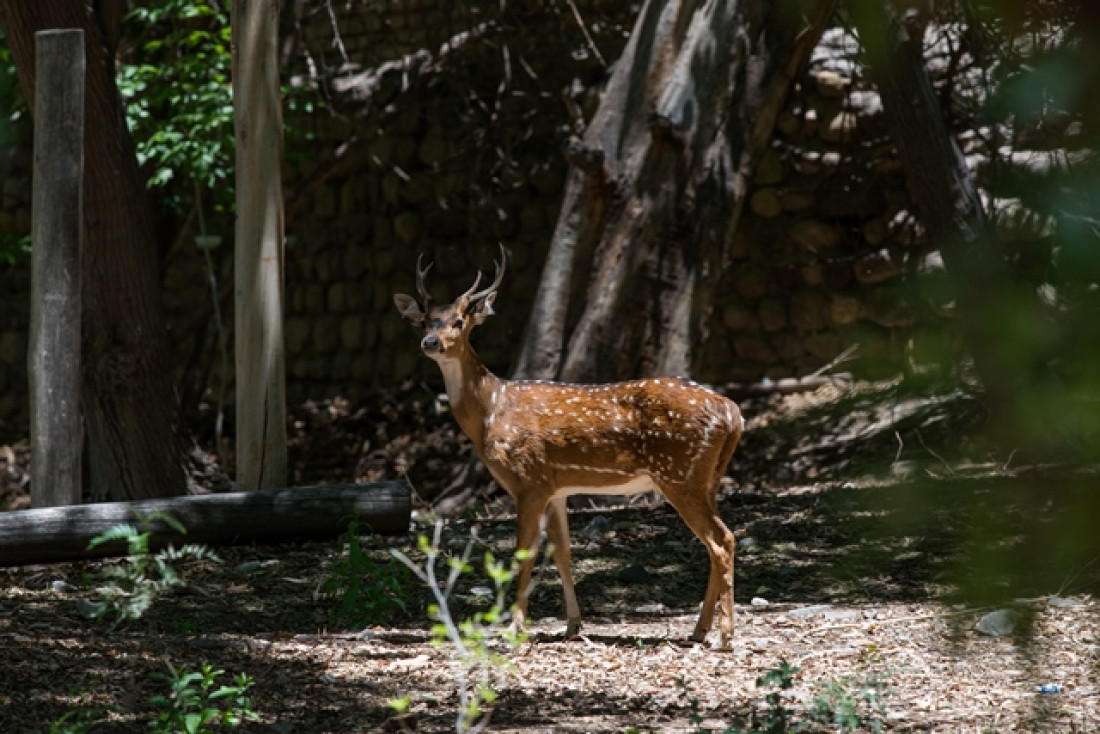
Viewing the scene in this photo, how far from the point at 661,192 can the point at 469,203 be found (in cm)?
378

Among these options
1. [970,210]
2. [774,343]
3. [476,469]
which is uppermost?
[970,210]

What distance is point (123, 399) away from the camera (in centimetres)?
888

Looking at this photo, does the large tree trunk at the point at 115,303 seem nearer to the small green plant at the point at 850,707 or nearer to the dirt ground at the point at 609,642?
the dirt ground at the point at 609,642

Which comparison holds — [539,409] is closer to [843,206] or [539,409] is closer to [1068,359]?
[1068,359]

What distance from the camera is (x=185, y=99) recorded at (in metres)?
10.7

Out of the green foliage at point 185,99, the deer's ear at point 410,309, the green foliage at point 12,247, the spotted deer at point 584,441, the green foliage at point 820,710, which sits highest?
the green foliage at point 185,99

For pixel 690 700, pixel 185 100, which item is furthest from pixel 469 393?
pixel 185 100

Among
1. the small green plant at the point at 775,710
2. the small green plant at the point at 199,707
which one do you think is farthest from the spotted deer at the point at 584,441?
the small green plant at the point at 199,707

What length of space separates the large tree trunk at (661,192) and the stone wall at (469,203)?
161cm

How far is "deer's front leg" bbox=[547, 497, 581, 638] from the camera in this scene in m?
5.76

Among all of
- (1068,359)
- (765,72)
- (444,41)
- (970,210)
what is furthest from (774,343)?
(1068,359)

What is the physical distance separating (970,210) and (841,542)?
72.3 inches

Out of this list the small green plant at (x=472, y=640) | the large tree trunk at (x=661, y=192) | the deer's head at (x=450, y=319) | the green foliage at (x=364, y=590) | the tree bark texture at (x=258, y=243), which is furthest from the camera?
the large tree trunk at (x=661, y=192)

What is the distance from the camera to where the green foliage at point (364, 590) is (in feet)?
19.6
